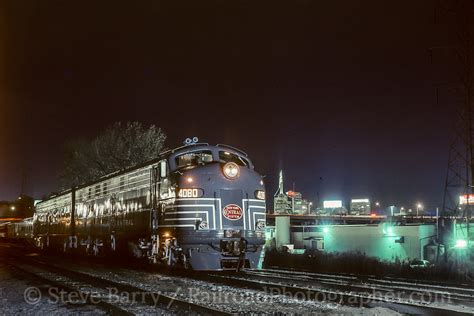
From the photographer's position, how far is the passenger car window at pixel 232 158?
64.3 ft

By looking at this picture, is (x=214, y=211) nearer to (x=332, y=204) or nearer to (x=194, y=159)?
(x=194, y=159)

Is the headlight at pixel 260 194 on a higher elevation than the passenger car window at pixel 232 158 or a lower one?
lower

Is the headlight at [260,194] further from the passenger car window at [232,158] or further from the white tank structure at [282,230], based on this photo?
the white tank structure at [282,230]

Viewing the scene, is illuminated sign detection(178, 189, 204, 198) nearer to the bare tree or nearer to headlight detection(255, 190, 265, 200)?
headlight detection(255, 190, 265, 200)

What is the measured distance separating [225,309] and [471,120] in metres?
24.7

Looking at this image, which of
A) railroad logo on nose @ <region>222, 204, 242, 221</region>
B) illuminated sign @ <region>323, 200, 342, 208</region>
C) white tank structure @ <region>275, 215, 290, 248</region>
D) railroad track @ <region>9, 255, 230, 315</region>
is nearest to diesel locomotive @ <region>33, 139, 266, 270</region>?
railroad logo on nose @ <region>222, 204, 242, 221</region>

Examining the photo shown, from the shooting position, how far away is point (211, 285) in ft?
49.4

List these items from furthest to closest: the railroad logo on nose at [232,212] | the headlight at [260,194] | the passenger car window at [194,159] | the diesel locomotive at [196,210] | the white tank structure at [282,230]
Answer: the white tank structure at [282,230] < the headlight at [260,194] < the passenger car window at [194,159] < the railroad logo on nose at [232,212] < the diesel locomotive at [196,210]

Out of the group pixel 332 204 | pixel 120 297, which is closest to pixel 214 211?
pixel 120 297

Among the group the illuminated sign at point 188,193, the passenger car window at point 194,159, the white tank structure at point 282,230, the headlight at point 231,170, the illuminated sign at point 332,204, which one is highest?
the illuminated sign at point 332,204

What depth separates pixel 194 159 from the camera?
62.4 ft

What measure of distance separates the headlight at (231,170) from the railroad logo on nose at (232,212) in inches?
40.6

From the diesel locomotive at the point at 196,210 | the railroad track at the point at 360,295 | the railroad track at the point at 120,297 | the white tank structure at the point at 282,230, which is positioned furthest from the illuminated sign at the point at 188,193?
the white tank structure at the point at 282,230

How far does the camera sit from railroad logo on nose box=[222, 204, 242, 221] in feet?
59.6
